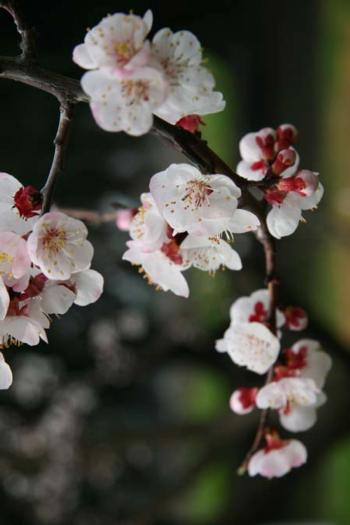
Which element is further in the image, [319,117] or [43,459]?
[319,117]

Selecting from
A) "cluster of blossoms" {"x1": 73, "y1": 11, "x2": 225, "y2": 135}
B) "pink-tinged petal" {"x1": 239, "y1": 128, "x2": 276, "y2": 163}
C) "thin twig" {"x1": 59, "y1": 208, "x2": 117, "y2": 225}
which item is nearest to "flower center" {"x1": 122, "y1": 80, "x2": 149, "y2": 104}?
"cluster of blossoms" {"x1": 73, "y1": 11, "x2": 225, "y2": 135}

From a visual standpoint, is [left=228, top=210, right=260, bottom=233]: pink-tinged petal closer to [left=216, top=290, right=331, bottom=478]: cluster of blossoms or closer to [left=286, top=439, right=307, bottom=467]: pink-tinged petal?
[left=216, top=290, right=331, bottom=478]: cluster of blossoms

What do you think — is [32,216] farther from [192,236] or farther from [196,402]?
[196,402]

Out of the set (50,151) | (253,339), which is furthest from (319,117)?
(253,339)

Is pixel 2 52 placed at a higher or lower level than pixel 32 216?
lower

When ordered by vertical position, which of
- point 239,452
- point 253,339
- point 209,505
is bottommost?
point 209,505

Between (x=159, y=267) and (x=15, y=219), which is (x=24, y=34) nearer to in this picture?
(x=15, y=219)
